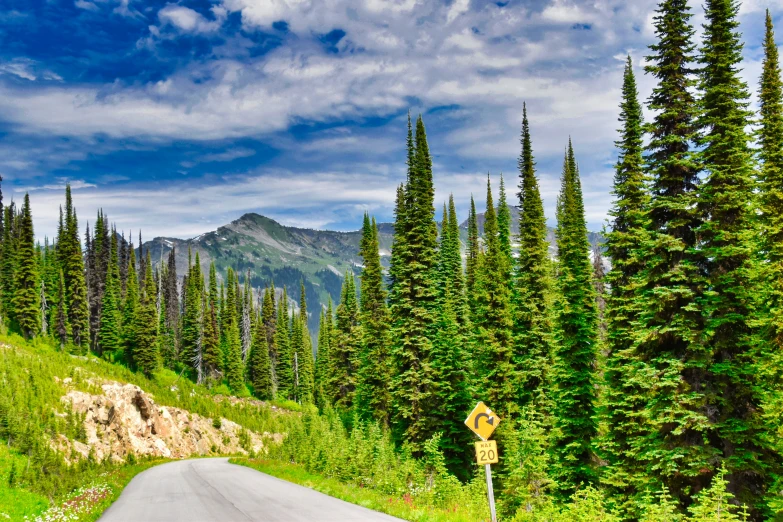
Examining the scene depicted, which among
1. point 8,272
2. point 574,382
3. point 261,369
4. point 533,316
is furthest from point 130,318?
point 574,382

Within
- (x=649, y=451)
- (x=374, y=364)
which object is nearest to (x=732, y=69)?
(x=649, y=451)

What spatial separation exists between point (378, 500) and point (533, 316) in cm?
1771

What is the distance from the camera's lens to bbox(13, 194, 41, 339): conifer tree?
68188mm

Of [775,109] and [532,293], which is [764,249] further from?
[532,293]

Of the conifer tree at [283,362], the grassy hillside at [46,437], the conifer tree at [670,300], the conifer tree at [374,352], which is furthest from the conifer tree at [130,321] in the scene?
the conifer tree at [670,300]

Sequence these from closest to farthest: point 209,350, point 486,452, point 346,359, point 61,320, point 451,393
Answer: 1. point 486,452
2. point 451,393
3. point 346,359
4. point 61,320
5. point 209,350

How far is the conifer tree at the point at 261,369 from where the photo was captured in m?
91.6

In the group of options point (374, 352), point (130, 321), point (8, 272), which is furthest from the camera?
point (130, 321)

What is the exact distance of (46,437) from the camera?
32.6 meters

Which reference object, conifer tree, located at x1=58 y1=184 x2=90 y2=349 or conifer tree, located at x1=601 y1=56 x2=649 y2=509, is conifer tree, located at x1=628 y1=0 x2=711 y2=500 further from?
conifer tree, located at x1=58 y1=184 x2=90 y2=349

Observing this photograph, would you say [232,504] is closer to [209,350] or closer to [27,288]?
[27,288]

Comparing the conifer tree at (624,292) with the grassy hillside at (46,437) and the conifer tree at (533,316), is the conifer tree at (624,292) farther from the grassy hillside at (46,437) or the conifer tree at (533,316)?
the grassy hillside at (46,437)

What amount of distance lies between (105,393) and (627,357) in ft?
153

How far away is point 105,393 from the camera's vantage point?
46.8m
